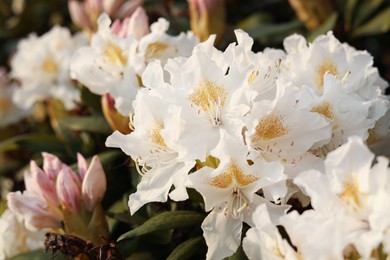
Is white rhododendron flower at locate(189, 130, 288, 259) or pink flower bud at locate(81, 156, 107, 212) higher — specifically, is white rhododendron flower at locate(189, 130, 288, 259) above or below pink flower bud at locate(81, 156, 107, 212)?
below

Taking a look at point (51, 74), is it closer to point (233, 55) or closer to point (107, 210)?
point (107, 210)

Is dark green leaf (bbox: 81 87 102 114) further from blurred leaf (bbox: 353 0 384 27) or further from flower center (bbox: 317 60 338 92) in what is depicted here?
blurred leaf (bbox: 353 0 384 27)

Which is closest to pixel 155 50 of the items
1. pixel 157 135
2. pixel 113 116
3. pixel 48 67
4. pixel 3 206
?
pixel 113 116

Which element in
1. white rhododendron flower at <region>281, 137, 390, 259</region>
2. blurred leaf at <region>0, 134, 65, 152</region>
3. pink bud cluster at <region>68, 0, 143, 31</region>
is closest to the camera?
white rhododendron flower at <region>281, 137, 390, 259</region>

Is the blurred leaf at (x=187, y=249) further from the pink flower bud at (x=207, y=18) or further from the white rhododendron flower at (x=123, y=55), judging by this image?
the pink flower bud at (x=207, y=18)

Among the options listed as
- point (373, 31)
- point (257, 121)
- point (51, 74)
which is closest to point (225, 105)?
point (257, 121)

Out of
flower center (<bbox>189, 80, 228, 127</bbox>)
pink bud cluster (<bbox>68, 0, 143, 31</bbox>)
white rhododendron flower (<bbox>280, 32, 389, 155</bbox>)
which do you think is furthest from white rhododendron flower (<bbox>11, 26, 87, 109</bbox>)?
flower center (<bbox>189, 80, 228, 127</bbox>)
